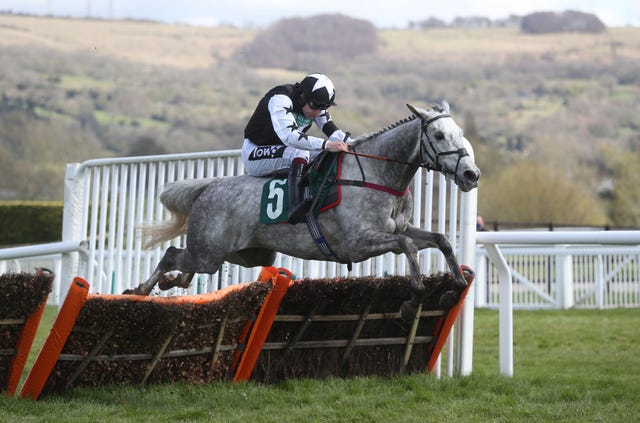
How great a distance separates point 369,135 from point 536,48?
126m

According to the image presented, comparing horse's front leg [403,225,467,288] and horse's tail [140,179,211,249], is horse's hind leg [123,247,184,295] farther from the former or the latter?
horse's front leg [403,225,467,288]

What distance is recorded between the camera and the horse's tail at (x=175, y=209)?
271 inches

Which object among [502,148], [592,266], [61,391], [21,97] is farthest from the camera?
[502,148]

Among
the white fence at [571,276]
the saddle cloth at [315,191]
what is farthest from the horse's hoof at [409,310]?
the white fence at [571,276]

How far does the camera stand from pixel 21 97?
268 ft

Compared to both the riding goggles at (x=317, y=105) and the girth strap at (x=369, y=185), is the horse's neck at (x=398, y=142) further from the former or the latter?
the riding goggles at (x=317, y=105)

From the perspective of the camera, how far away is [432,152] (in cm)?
586

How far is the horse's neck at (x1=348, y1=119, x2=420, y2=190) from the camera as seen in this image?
19.8ft

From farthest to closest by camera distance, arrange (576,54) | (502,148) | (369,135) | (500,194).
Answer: (576,54), (502,148), (500,194), (369,135)

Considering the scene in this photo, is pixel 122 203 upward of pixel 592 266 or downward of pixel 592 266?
upward

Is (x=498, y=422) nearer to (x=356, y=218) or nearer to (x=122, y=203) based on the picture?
(x=356, y=218)

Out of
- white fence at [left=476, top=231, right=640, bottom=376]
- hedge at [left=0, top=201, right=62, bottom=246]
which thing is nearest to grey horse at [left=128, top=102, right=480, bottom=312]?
white fence at [left=476, top=231, right=640, bottom=376]

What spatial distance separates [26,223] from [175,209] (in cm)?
2031

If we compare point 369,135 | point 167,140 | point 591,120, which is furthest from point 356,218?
point 591,120
